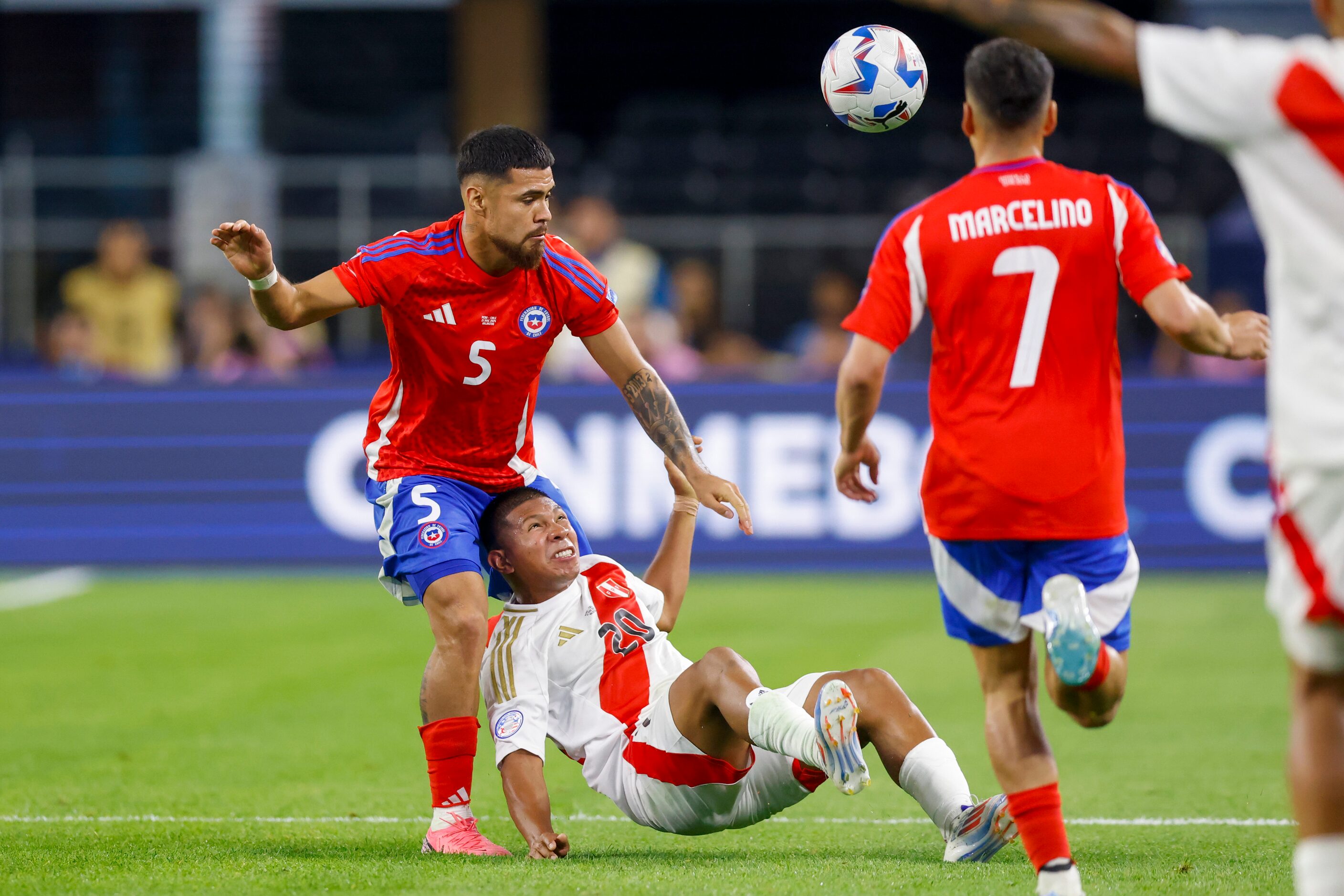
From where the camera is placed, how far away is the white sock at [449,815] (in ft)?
16.5

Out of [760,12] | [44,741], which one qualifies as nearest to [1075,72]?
[760,12]

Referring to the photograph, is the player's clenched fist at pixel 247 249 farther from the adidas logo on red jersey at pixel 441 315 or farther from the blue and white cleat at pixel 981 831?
the blue and white cleat at pixel 981 831

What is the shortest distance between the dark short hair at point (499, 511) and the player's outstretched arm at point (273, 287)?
78 cm

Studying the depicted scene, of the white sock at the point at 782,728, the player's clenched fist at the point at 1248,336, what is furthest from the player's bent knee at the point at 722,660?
the player's clenched fist at the point at 1248,336

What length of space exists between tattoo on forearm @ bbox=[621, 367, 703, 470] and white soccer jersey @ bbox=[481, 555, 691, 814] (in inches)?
18.3

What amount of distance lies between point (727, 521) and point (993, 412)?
8.66 m

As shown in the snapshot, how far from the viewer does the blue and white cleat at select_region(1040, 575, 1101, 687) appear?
12.9 feet

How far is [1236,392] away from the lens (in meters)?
12.4

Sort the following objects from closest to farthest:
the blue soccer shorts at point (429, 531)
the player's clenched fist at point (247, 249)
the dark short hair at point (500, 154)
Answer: the player's clenched fist at point (247, 249)
the blue soccer shorts at point (429, 531)
the dark short hair at point (500, 154)

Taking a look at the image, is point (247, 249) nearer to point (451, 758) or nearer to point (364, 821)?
point (451, 758)

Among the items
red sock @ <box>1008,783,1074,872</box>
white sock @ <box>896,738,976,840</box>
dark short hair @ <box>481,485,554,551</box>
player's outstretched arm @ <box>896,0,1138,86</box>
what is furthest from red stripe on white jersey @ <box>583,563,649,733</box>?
player's outstretched arm @ <box>896,0,1138,86</box>

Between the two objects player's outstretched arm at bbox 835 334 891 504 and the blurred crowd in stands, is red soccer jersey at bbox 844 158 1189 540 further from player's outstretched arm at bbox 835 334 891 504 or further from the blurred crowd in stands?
the blurred crowd in stands

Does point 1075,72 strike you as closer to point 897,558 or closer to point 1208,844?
point 897,558

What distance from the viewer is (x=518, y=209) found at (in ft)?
17.3
